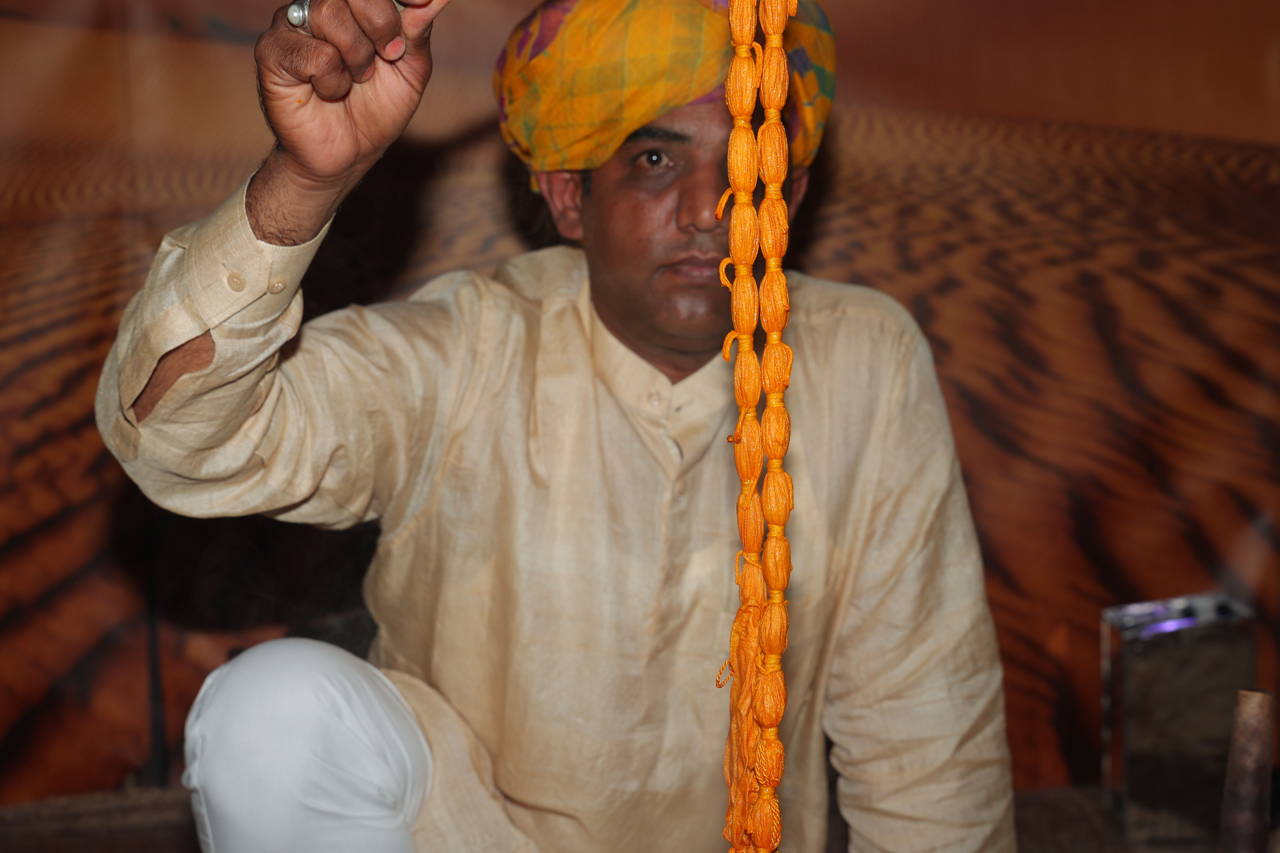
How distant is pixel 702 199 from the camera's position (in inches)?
63.7

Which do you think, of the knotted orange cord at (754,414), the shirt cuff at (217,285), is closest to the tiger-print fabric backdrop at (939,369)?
the shirt cuff at (217,285)

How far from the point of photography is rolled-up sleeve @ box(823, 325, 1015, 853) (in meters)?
1.69

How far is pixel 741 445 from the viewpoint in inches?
44.1

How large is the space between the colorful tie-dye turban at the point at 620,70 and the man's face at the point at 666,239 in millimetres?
32

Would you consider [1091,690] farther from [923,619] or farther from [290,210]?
[290,210]

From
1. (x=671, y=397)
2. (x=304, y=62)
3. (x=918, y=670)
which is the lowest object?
(x=918, y=670)

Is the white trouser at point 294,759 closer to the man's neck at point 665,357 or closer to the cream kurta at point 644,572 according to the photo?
the cream kurta at point 644,572

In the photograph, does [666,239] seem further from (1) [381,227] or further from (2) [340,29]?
Result: (1) [381,227]

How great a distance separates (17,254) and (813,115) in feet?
4.32

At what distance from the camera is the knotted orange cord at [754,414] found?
1067mm

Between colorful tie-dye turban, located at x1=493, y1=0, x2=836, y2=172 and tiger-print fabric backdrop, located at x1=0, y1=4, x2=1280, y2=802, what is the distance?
0.57 meters

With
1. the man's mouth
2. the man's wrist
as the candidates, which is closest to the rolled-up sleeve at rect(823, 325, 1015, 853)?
the man's mouth

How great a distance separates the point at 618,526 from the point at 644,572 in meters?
0.07

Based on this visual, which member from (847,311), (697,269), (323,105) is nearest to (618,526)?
(697,269)
